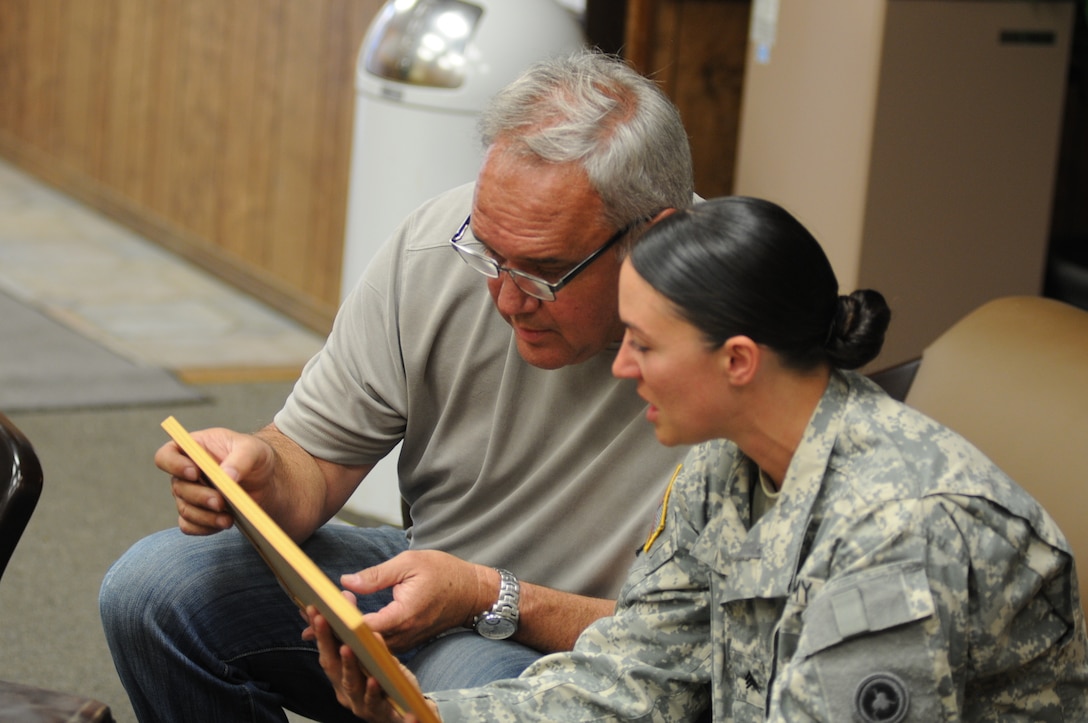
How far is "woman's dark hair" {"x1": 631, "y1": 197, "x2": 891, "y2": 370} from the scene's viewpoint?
1.14 m

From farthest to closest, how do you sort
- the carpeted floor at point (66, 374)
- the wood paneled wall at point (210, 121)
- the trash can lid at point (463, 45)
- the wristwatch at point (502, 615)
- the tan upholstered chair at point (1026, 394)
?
1. the wood paneled wall at point (210, 121)
2. the carpeted floor at point (66, 374)
3. the trash can lid at point (463, 45)
4. the wristwatch at point (502, 615)
5. the tan upholstered chair at point (1026, 394)

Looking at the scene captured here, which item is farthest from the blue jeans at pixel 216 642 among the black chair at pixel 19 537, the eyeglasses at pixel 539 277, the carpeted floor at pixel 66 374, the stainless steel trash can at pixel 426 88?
the carpeted floor at pixel 66 374

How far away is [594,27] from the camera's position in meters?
3.43

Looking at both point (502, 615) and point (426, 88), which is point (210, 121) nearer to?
point (426, 88)

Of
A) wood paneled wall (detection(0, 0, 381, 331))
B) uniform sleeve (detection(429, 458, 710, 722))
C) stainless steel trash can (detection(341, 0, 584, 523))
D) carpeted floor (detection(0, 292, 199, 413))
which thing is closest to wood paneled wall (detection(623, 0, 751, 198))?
stainless steel trash can (detection(341, 0, 584, 523))

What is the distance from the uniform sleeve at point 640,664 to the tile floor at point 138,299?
288 cm

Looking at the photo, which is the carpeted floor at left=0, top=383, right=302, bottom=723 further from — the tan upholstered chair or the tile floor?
the tan upholstered chair

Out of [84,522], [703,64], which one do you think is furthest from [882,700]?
[703,64]

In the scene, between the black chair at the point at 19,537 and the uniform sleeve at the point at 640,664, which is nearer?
the black chair at the point at 19,537

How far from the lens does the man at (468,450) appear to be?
151 centimetres

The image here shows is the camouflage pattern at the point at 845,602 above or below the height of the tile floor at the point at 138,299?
above

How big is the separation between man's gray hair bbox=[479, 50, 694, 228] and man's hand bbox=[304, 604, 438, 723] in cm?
53

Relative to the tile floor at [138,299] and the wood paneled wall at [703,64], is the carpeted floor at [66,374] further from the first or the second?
the wood paneled wall at [703,64]

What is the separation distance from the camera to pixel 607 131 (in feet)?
4.96
